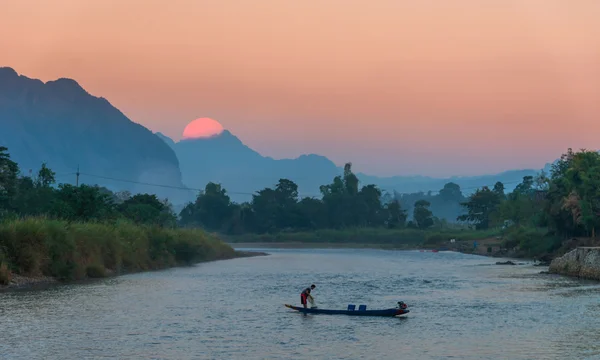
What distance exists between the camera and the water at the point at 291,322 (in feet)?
102

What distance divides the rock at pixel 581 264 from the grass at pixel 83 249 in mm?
40615

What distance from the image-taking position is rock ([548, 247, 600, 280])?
63.2 m

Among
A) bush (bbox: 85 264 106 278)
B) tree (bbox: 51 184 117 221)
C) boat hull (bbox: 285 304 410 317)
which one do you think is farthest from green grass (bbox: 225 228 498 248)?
boat hull (bbox: 285 304 410 317)

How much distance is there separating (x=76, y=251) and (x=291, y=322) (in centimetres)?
2920

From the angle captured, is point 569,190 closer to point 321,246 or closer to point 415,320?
point 415,320

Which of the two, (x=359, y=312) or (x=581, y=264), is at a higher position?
(x=581, y=264)

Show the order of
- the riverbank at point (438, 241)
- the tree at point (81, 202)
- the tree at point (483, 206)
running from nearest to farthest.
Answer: the tree at point (81, 202) < the riverbank at point (438, 241) < the tree at point (483, 206)

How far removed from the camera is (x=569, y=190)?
294 ft

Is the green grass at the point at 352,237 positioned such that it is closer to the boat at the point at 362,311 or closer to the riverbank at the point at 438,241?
the riverbank at the point at 438,241

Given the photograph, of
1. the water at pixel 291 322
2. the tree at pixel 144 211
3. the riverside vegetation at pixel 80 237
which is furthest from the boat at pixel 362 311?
the tree at pixel 144 211

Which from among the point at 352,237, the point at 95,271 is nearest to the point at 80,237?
the point at 95,271

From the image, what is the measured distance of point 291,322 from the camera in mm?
39750

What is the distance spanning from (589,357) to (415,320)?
40.4 ft

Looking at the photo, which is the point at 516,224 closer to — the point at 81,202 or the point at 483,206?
the point at 483,206
